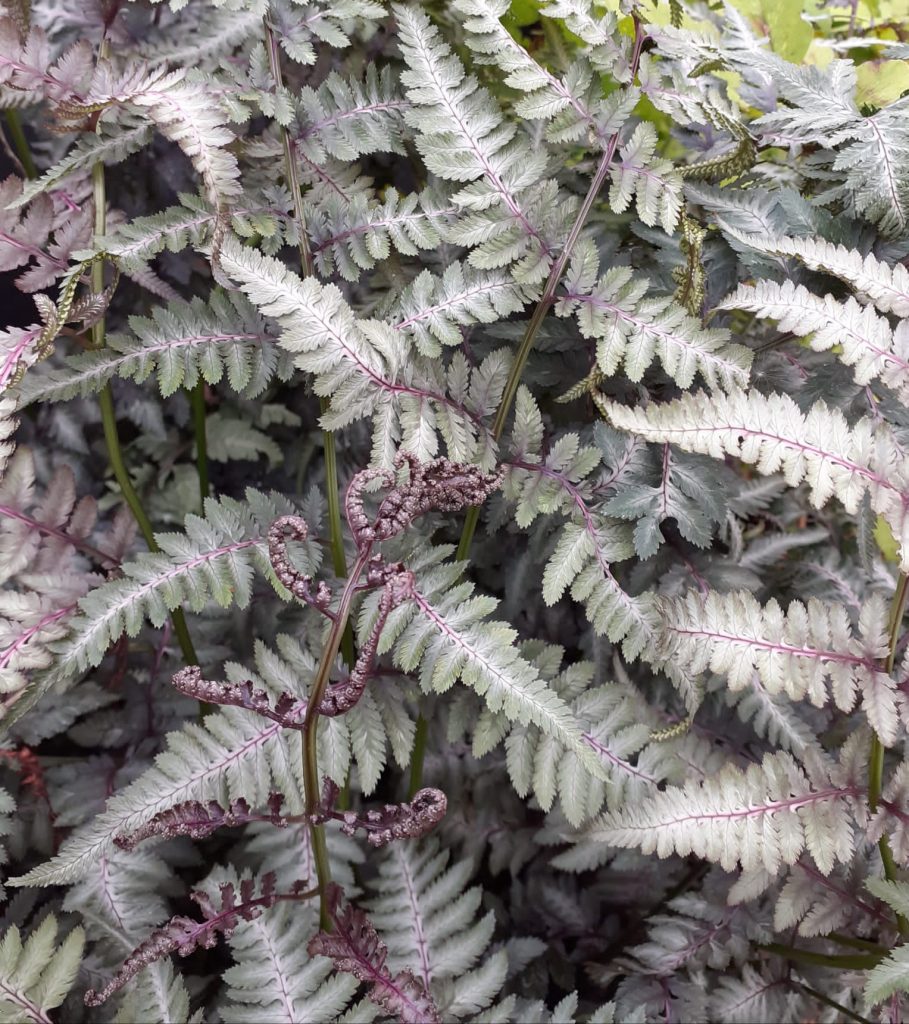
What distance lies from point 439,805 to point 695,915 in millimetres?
665

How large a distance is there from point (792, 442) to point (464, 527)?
0.51m

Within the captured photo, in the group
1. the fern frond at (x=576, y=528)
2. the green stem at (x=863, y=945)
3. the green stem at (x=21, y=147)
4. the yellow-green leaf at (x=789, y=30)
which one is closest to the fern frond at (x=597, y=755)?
the fern frond at (x=576, y=528)

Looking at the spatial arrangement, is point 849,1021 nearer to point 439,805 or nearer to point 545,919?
point 545,919

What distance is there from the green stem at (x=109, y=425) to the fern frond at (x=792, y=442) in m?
0.77

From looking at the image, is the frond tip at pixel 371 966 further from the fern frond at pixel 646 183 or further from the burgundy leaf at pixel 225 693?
the fern frond at pixel 646 183

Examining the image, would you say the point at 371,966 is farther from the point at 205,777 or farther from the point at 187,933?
the point at 205,777

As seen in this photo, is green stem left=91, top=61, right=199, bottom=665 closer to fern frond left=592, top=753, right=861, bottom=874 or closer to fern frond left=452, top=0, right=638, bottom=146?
fern frond left=452, top=0, right=638, bottom=146

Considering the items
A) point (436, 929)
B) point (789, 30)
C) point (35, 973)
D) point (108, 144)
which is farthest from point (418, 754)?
point (789, 30)

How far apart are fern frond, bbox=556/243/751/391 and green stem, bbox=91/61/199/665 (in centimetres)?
69

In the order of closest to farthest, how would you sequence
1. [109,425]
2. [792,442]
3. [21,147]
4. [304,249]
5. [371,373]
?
1. [792,442]
2. [371,373]
3. [304,249]
4. [109,425]
5. [21,147]

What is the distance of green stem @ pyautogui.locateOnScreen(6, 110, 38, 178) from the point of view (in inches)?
57.4

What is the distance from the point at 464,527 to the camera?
1.33 meters

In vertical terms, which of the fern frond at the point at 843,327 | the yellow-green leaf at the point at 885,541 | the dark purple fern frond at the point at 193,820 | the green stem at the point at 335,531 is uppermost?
the fern frond at the point at 843,327

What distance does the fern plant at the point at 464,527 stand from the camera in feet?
3.53
